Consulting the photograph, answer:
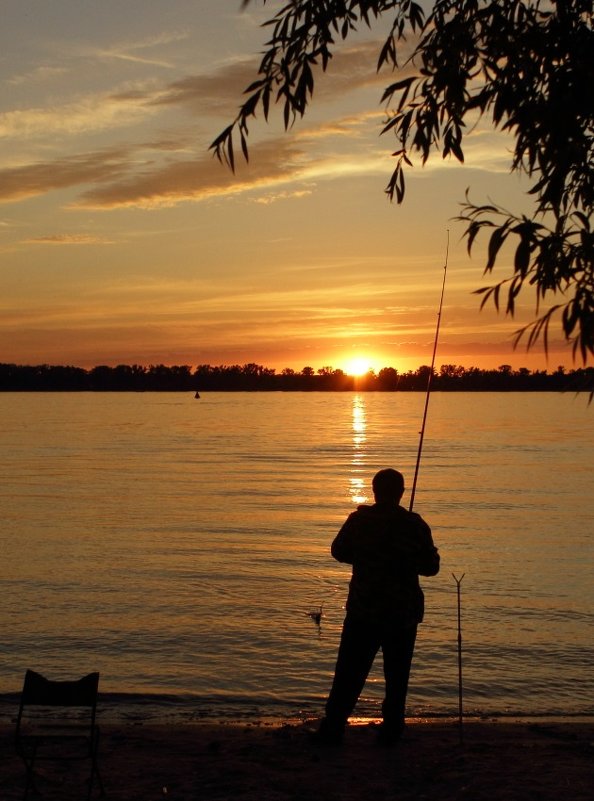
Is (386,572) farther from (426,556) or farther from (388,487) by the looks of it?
(388,487)

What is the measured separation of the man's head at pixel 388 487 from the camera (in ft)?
22.2

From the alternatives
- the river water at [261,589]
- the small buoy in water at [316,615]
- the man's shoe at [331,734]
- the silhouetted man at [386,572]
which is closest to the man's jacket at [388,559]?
the silhouetted man at [386,572]

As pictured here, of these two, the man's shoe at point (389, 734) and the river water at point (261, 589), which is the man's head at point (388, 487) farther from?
the river water at point (261, 589)

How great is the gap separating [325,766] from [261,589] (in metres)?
9.38

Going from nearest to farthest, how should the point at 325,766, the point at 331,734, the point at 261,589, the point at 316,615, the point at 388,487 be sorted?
the point at 388,487
the point at 325,766
the point at 331,734
the point at 316,615
the point at 261,589

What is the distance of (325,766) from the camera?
22.8 ft

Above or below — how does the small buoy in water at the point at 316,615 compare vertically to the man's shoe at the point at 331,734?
below

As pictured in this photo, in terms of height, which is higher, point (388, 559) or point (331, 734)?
point (388, 559)

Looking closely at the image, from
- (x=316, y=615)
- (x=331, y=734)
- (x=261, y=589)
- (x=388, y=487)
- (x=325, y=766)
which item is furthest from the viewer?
(x=261, y=589)

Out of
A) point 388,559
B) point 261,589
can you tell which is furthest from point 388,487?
point 261,589

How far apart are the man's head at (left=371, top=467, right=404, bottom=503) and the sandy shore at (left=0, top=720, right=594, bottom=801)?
76.2 inches

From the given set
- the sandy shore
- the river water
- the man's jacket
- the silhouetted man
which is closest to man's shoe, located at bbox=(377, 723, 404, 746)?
the sandy shore

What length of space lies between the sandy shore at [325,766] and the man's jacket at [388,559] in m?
1.10

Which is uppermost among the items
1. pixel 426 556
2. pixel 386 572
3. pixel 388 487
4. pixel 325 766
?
pixel 388 487
